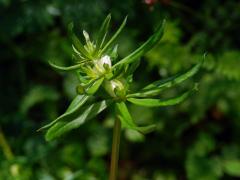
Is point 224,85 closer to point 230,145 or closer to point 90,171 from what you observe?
point 230,145

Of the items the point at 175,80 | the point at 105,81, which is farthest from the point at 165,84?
the point at 105,81

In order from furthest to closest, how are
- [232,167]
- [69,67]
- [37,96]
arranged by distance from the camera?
[37,96] → [232,167] → [69,67]

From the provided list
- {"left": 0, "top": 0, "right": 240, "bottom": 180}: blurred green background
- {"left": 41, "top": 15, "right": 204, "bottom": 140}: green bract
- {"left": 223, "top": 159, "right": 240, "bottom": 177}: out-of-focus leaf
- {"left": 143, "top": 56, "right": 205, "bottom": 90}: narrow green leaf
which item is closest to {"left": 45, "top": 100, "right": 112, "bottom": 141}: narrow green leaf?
{"left": 41, "top": 15, "right": 204, "bottom": 140}: green bract

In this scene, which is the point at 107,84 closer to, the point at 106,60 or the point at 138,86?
the point at 106,60

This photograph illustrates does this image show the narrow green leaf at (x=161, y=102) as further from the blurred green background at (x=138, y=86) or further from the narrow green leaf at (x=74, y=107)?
the blurred green background at (x=138, y=86)

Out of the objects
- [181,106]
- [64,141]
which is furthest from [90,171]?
[181,106]

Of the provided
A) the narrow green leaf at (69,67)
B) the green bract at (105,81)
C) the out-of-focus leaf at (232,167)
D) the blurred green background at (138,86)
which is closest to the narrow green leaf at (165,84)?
the green bract at (105,81)
